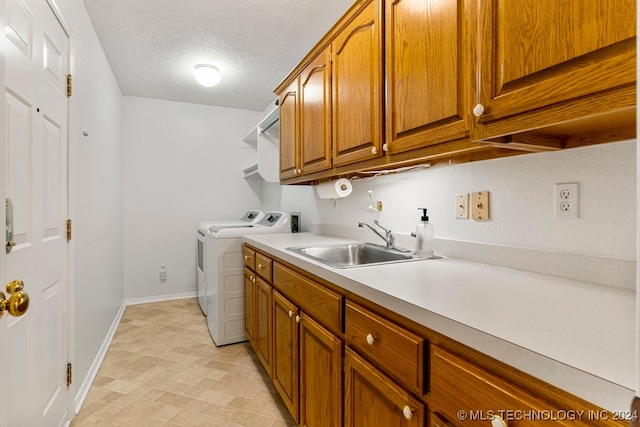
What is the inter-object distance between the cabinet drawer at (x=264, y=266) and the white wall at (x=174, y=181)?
2.10 metres

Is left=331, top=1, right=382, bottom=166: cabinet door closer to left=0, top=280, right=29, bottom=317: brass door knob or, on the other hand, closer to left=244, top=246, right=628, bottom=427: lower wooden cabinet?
left=244, top=246, right=628, bottom=427: lower wooden cabinet

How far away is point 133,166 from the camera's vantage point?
11.8 ft

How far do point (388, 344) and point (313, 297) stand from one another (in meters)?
0.50

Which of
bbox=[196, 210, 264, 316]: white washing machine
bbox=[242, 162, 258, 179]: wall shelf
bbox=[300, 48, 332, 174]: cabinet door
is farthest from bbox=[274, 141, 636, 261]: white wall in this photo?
bbox=[242, 162, 258, 179]: wall shelf

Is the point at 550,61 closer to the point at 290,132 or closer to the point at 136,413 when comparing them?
the point at 290,132

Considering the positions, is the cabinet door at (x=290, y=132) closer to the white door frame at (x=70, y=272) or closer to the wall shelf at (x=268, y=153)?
the wall shelf at (x=268, y=153)

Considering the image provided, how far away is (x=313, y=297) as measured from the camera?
131 cm

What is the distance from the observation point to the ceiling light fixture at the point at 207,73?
2.72 m

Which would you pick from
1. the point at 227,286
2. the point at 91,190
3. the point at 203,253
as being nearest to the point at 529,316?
the point at 227,286

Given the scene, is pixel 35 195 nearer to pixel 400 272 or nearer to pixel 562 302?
pixel 400 272

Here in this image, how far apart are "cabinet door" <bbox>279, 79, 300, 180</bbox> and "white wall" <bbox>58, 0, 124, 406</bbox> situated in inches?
50.8

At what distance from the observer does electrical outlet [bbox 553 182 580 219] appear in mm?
954

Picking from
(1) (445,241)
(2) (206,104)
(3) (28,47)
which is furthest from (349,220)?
(2) (206,104)

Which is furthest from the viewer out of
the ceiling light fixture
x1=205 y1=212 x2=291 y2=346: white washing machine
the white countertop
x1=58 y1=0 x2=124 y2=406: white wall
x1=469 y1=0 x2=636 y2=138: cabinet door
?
the ceiling light fixture
